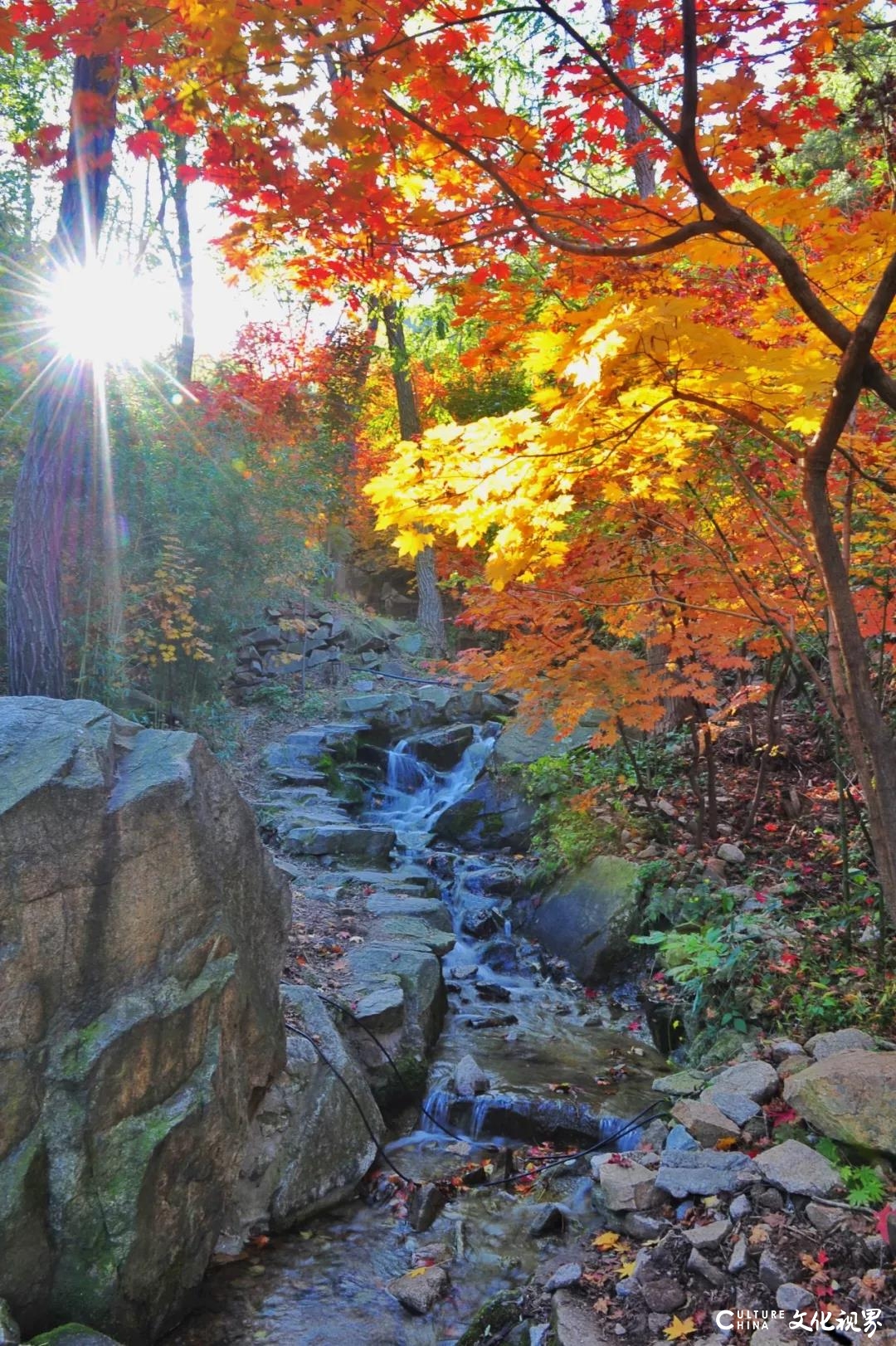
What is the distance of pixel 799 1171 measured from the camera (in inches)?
125

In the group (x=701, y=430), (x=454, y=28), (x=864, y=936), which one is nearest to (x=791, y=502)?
(x=701, y=430)

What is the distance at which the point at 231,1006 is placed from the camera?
146 inches

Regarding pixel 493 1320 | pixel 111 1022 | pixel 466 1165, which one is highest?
pixel 111 1022

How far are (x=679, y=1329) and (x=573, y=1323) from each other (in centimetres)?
39

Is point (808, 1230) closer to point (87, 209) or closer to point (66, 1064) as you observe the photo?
point (66, 1064)

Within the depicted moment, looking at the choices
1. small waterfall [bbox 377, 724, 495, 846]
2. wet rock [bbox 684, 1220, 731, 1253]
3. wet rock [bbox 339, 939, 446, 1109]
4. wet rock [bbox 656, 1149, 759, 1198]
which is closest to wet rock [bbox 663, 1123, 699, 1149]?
wet rock [bbox 656, 1149, 759, 1198]

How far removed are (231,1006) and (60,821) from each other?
1.16 m

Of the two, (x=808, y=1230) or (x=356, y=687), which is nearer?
(x=808, y=1230)

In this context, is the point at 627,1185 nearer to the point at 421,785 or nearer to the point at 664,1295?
the point at 664,1295

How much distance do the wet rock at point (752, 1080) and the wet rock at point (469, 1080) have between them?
4.94 feet

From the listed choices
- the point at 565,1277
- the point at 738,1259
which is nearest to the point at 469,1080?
the point at 565,1277

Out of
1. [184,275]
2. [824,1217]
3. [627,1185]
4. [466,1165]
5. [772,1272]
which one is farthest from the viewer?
[184,275]

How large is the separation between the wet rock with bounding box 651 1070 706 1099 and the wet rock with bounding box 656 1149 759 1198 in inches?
29.1

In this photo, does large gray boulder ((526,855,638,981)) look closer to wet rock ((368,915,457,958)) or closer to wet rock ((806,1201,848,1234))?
wet rock ((368,915,457,958))
